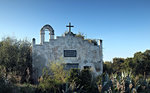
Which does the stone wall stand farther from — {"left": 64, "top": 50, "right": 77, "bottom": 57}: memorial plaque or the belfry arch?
the belfry arch

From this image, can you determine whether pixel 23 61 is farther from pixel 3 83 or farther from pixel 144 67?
pixel 144 67

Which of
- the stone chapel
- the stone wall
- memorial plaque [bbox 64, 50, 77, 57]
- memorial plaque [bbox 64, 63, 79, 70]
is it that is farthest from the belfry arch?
memorial plaque [bbox 64, 63, 79, 70]

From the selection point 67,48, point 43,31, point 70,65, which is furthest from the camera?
point 43,31

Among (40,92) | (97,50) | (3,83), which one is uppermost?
(97,50)

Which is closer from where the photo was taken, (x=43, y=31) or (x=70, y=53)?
(x=70, y=53)

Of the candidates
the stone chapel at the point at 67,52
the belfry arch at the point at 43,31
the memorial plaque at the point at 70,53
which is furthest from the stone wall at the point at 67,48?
the belfry arch at the point at 43,31

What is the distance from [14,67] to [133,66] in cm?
1936

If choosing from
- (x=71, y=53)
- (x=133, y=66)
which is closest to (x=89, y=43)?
(x=71, y=53)

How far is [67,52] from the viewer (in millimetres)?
15539

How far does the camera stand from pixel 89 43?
16031 millimetres

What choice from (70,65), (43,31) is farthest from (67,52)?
(43,31)

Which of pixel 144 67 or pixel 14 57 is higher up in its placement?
pixel 14 57

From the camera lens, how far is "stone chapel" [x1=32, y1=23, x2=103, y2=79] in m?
15.2

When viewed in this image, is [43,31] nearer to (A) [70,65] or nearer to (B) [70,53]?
(B) [70,53]
